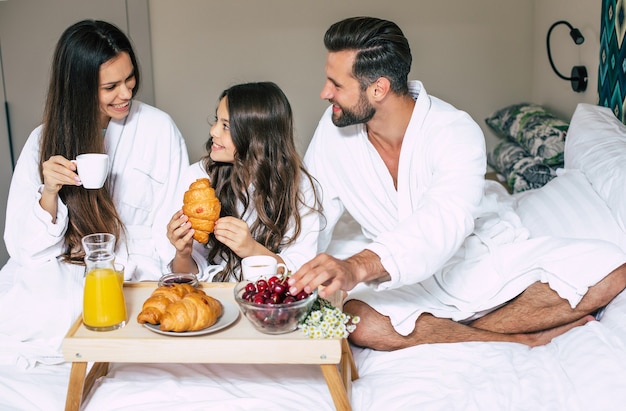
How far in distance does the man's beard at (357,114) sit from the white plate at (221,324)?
2.26 feet

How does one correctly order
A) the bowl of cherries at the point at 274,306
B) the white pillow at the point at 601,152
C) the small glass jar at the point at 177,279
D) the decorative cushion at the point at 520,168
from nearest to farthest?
the bowl of cherries at the point at 274,306 → the small glass jar at the point at 177,279 → the white pillow at the point at 601,152 → the decorative cushion at the point at 520,168

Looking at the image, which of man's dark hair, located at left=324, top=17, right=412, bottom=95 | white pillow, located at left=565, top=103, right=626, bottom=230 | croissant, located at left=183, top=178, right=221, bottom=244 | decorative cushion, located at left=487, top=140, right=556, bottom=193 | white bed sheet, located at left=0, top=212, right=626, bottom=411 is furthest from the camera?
decorative cushion, located at left=487, top=140, right=556, bottom=193

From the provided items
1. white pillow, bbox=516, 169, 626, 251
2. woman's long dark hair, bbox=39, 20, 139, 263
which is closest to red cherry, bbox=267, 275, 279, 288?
woman's long dark hair, bbox=39, 20, 139, 263

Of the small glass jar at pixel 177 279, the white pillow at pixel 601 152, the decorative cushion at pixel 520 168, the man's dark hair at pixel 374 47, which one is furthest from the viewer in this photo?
the decorative cushion at pixel 520 168

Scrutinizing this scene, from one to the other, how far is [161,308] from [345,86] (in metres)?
0.91

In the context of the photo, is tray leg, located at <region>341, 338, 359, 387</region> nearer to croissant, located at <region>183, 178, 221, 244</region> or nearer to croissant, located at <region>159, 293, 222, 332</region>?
croissant, located at <region>159, 293, 222, 332</region>

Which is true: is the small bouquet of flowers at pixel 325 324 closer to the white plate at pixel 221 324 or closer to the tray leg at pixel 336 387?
the tray leg at pixel 336 387

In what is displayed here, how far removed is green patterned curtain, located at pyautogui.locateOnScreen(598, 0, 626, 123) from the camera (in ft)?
8.68

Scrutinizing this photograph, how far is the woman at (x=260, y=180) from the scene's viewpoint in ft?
7.04

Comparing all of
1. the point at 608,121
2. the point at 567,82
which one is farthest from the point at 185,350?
the point at 567,82

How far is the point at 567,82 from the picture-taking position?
3459mm

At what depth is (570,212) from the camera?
232 cm

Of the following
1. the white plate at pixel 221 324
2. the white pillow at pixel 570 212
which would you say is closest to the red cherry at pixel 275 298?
the white plate at pixel 221 324

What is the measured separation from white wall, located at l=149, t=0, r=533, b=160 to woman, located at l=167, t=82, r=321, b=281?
76.4 inches
